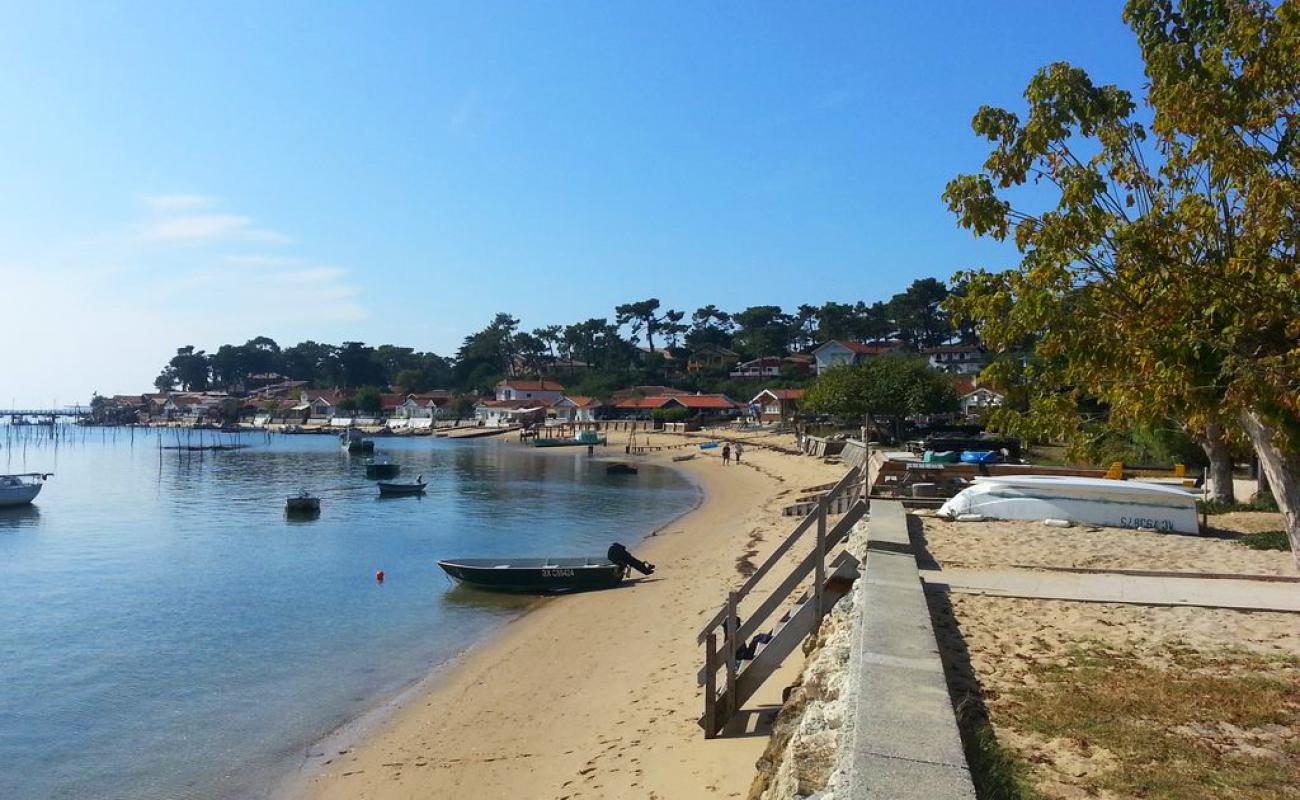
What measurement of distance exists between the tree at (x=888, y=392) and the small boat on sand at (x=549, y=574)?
1446 inches

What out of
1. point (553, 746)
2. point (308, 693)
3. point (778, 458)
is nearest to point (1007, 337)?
point (553, 746)

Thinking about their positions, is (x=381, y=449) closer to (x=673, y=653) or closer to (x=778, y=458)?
(x=778, y=458)

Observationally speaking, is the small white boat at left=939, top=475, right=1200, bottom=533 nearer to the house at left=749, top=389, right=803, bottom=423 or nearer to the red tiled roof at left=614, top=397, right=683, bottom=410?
the house at left=749, top=389, right=803, bottom=423

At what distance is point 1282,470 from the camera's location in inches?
274

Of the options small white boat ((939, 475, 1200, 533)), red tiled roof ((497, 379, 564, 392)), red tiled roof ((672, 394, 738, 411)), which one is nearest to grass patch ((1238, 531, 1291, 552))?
small white boat ((939, 475, 1200, 533))

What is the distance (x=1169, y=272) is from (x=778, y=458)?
6117 cm

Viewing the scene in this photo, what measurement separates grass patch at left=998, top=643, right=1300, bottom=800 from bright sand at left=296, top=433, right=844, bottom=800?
12.2ft

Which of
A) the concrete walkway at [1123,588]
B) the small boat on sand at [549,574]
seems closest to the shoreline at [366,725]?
the small boat on sand at [549,574]

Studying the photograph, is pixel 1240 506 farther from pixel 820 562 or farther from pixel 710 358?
pixel 710 358

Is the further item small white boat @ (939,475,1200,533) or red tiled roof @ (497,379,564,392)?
red tiled roof @ (497,379,564,392)

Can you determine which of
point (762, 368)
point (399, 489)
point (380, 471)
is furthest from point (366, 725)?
point (762, 368)

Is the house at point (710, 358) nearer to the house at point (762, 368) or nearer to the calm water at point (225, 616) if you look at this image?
the house at point (762, 368)

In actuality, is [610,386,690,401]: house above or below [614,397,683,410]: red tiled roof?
above

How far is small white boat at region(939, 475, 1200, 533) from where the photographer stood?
17688mm
